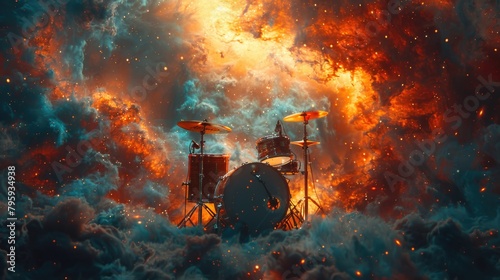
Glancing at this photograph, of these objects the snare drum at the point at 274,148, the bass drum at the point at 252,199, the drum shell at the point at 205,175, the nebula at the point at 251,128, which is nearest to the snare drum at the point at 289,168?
the nebula at the point at 251,128

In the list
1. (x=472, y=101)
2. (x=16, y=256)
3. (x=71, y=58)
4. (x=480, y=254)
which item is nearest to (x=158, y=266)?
(x=16, y=256)

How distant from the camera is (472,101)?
30.4 feet

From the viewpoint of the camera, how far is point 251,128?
17188mm

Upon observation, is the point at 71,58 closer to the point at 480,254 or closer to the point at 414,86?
the point at 414,86

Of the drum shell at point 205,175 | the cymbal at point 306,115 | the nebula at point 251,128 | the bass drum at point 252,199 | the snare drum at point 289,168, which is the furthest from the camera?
the drum shell at point 205,175

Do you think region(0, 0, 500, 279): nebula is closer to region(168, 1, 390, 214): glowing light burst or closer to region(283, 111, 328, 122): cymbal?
region(168, 1, 390, 214): glowing light burst

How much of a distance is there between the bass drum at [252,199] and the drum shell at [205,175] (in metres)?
1.79

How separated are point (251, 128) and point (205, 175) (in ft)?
21.9

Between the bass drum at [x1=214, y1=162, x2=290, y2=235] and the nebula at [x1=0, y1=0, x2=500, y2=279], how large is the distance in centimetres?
66

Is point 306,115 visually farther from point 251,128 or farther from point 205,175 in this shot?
point 251,128

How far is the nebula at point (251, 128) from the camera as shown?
5.94 meters

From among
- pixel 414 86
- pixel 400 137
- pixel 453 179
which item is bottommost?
pixel 453 179

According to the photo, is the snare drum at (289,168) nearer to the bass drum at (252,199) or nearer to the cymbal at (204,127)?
the bass drum at (252,199)

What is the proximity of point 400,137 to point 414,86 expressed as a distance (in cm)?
159
